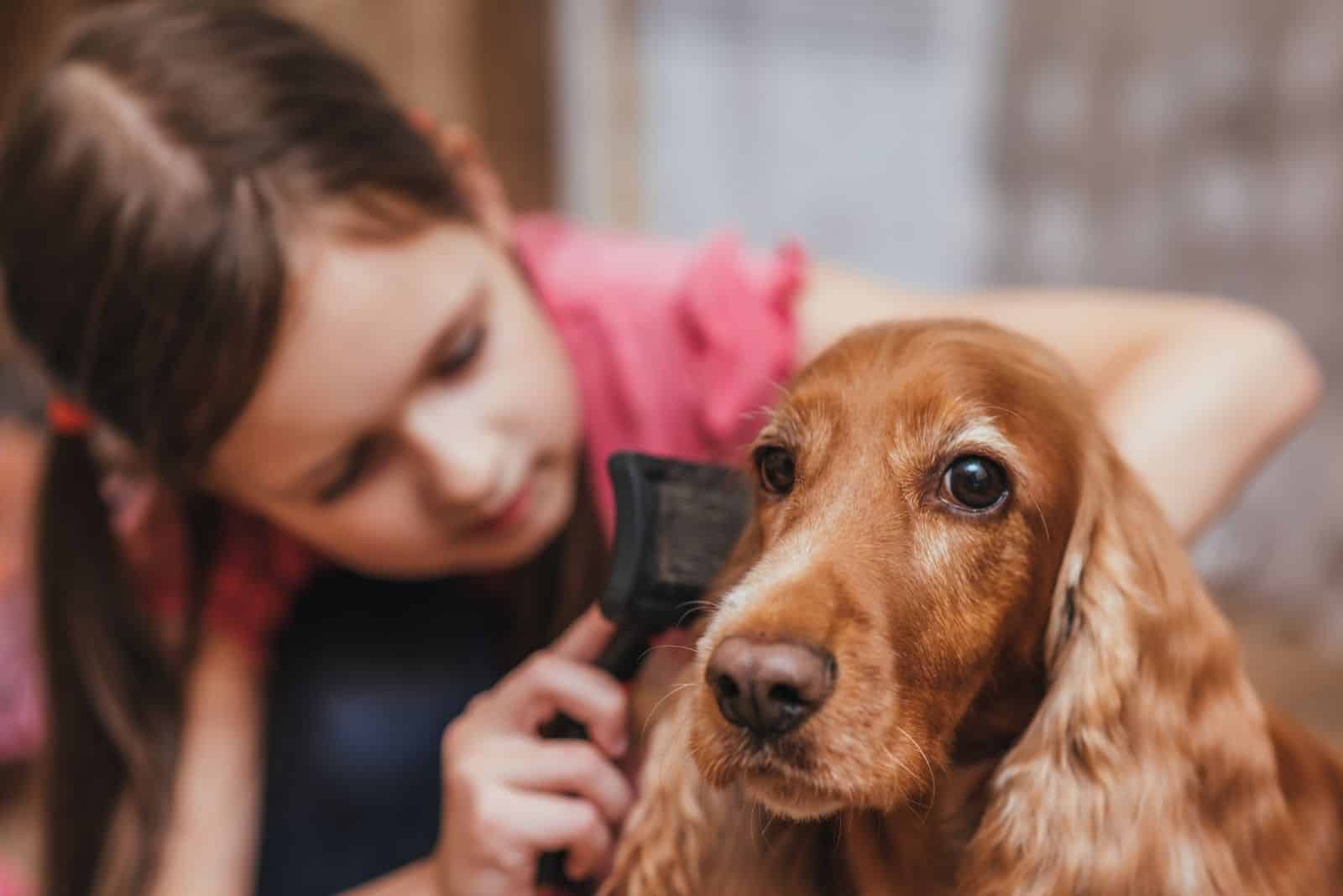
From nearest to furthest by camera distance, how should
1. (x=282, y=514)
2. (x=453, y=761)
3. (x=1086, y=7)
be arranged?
(x=453, y=761)
(x=282, y=514)
(x=1086, y=7)

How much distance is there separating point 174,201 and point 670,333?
62 cm

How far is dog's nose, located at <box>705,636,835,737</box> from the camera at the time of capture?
60 cm

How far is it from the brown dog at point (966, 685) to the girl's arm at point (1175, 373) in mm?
295

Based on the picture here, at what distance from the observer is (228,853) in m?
1.23

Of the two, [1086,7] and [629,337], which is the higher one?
[1086,7]

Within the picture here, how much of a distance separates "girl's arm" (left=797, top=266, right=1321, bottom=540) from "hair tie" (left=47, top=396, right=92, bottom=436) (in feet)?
2.45

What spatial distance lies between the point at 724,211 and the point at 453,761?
2198 mm

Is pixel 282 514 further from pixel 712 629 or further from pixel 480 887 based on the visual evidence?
pixel 712 629

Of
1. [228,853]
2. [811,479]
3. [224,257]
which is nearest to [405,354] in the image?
[224,257]

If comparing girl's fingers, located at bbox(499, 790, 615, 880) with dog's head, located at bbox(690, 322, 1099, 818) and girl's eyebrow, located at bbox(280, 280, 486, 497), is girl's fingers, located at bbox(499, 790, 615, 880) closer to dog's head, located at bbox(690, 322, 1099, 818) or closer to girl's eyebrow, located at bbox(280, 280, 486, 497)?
dog's head, located at bbox(690, 322, 1099, 818)

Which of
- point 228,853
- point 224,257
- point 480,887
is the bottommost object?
point 228,853

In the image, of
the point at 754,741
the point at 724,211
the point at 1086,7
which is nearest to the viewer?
the point at 754,741

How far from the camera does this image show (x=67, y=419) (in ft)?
4.02

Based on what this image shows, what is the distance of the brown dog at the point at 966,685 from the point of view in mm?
639
